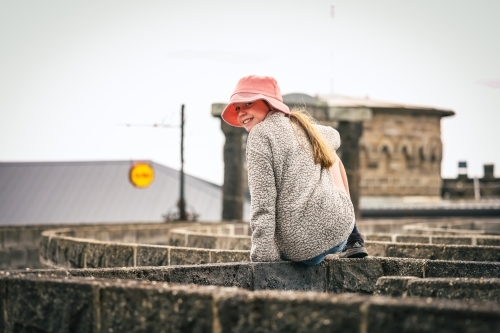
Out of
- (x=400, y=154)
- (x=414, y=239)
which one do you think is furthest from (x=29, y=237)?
(x=400, y=154)

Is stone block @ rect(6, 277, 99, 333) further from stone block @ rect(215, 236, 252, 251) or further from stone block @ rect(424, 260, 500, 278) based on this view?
stone block @ rect(215, 236, 252, 251)

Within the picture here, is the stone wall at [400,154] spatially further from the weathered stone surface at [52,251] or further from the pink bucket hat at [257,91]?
the pink bucket hat at [257,91]

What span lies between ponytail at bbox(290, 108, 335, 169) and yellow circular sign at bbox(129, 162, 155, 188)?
26345 mm

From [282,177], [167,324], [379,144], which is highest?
[379,144]

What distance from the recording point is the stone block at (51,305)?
3.89m

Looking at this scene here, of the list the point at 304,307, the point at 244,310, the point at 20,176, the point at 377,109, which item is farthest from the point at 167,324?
the point at 377,109

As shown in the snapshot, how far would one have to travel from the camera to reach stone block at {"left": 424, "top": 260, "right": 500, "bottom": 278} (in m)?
5.50

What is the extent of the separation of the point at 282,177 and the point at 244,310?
220 centimetres

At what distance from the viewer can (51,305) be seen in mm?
4016

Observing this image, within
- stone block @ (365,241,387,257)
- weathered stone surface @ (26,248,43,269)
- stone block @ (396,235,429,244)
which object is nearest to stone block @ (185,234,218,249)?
stone block @ (396,235,429,244)

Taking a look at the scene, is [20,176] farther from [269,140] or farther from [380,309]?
[380,309]

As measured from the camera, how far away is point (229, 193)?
2639cm

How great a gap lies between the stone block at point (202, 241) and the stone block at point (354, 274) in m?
5.11

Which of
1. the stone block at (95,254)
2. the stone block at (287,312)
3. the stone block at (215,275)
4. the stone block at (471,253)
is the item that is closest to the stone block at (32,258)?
the stone block at (95,254)
